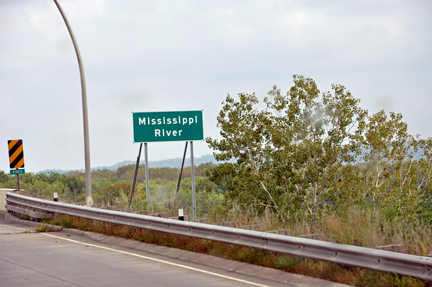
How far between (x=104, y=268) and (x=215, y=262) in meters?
1.97

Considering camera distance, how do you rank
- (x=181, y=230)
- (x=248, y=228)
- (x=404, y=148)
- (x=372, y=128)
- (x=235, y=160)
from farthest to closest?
1. (x=404, y=148)
2. (x=372, y=128)
3. (x=235, y=160)
4. (x=181, y=230)
5. (x=248, y=228)

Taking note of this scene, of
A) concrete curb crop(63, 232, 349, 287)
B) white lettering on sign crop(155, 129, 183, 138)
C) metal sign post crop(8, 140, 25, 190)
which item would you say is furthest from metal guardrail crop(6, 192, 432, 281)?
metal sign post crop(8, 140, 25, 190)

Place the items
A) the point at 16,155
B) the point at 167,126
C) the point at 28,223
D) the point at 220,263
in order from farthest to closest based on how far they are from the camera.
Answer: the point at 16,155, the point at 167,126, the point at 28,223, the point at 220,263

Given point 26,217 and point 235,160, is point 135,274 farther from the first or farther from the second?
point 235,160

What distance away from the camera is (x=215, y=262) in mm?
9773

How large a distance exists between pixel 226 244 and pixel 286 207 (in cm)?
1316

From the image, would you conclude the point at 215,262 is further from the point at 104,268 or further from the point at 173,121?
the point at 173,121

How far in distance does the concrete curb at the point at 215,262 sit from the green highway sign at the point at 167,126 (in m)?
4.46

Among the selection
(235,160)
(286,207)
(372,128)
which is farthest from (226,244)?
(372,128)

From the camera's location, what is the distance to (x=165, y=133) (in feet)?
56.8

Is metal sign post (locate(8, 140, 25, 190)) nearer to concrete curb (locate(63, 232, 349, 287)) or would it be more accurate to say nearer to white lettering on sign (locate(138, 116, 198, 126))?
white lettering on sign (locate(138, 116, 198, 126))

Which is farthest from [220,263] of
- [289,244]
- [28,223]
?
[28,223]

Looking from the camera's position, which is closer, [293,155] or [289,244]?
[289,244]

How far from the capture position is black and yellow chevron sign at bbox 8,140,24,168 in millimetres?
20031
